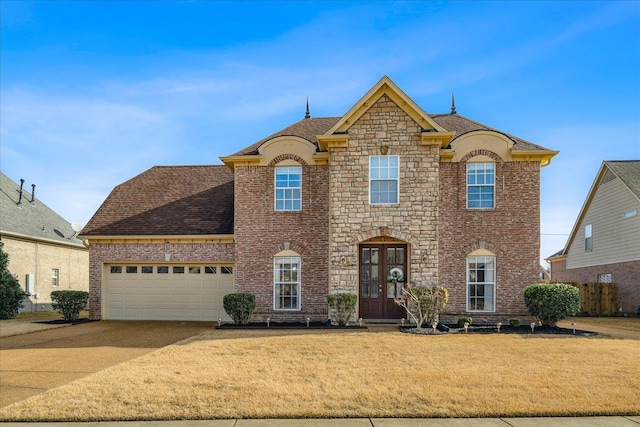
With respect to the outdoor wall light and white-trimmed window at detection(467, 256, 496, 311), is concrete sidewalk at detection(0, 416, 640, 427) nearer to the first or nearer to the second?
the outdoor wall light

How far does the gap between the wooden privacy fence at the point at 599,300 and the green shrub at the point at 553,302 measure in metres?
9.13

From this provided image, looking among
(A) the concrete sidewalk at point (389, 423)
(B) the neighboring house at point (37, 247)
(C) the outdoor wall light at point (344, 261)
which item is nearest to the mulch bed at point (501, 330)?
(C) the outdoor wall light at point (344, 261)

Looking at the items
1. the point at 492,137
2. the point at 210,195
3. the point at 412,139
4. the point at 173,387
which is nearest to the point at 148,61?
the point at 210,195

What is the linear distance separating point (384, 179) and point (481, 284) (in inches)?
194

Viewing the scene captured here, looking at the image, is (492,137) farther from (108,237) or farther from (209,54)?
(108,237)

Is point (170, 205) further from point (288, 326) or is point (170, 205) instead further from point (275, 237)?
point (288, 326)

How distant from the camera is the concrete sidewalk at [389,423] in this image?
19.1 ft

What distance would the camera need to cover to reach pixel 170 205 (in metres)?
19.5

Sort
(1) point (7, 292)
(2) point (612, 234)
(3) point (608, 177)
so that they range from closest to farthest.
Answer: (1) point (7, 292) < (2) point (612, 234) < (3) point (608, 177)

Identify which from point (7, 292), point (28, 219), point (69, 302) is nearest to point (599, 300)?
point (69, 302)

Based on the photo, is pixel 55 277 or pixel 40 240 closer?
pixel 40 240

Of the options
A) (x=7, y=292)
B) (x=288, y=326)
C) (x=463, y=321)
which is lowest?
(x=288, y=326)

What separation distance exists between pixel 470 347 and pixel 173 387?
6882 mm

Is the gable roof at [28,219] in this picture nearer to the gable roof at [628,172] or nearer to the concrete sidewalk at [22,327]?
the concrete sidewalk at [22,327]
